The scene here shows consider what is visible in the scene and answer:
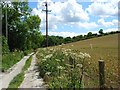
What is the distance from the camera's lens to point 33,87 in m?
10.6

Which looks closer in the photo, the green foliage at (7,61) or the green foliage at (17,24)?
the green foliage at (7,61)

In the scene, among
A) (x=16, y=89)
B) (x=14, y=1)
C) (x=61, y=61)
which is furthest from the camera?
(x=14, y=1)

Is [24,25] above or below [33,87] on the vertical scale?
above

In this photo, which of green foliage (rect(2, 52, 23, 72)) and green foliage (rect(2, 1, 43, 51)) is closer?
green foliage (rect(2, 52, 23, 72))

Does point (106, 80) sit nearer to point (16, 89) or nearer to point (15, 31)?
point (16, 89)

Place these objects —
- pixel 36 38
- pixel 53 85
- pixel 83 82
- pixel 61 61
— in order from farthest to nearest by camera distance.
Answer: pixel 36 38 → pixel 61 61 → pixel 53 85 → pixel 83 82

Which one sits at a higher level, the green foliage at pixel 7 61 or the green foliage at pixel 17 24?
the green foliage at pixel 17 24

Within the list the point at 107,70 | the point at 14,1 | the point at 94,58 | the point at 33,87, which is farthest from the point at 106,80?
the point at 14,1

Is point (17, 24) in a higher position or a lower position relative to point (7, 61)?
higher

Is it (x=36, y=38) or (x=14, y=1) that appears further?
(x=36, y=38)

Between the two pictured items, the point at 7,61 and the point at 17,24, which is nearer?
the point at 7,61

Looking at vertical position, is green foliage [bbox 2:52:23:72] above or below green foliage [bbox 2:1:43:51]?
below

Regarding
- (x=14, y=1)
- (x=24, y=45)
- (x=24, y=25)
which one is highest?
(x=14, y=1)

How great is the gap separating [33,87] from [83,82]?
2.78m
